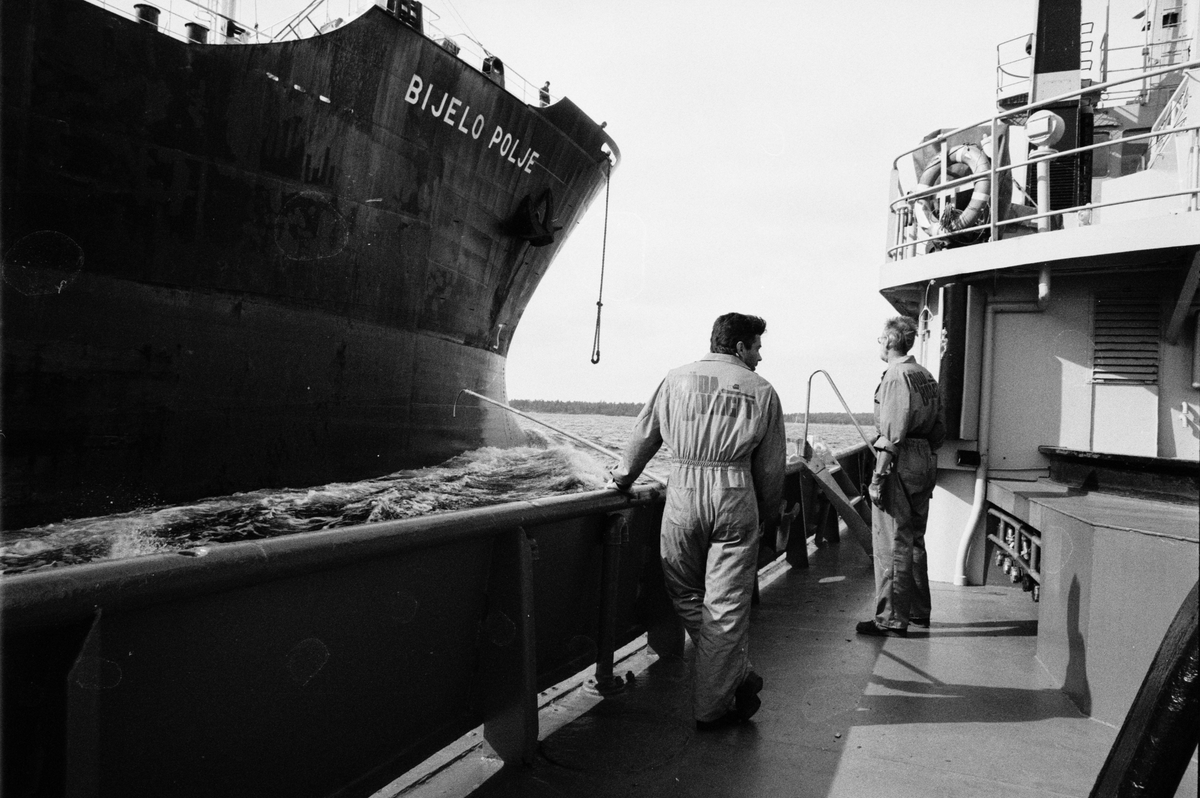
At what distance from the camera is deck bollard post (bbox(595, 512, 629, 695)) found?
325cm

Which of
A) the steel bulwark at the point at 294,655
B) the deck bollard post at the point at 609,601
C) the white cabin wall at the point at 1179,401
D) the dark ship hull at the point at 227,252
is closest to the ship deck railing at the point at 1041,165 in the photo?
the white cabin wall at the point at 1179,401

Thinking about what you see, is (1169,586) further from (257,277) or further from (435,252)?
(435,252)

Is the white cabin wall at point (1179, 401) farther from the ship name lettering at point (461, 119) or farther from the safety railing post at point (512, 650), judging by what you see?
the ship name lettering at point (461, 119)

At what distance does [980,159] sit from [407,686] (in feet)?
19.4

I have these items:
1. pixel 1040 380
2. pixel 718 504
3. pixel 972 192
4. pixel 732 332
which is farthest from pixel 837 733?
pixel 972 192

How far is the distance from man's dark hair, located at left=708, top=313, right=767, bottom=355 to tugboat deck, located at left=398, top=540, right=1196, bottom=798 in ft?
4.89

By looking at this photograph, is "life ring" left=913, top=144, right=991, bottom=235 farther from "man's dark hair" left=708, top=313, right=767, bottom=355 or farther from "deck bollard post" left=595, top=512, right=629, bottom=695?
"deck bollard post" left=595, top=512, right=629, bottom=695

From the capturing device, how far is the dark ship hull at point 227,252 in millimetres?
6770

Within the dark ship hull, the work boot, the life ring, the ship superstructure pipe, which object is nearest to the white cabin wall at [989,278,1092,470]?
the ship superstructure pipe

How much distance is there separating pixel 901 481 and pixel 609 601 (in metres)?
1.98

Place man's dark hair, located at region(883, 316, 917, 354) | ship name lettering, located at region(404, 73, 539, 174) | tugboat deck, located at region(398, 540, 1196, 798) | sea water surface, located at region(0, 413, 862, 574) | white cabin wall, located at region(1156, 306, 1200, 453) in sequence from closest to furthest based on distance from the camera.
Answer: tugboat deck, located at region(398, 540, 1196, 798) < man's dark hair, located at region(883, 316, 917, 354) < white cabin wall, located at region(1156, 306, 1200, 453) < sea water surface, located at region(0, 413, 862, 574) < ship name lettering, located at region(404, 73, 539, 174)

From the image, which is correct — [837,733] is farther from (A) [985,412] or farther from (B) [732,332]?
(A) [985,412]

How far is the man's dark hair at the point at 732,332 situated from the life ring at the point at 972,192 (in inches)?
115

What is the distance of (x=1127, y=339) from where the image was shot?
504 centimetres
